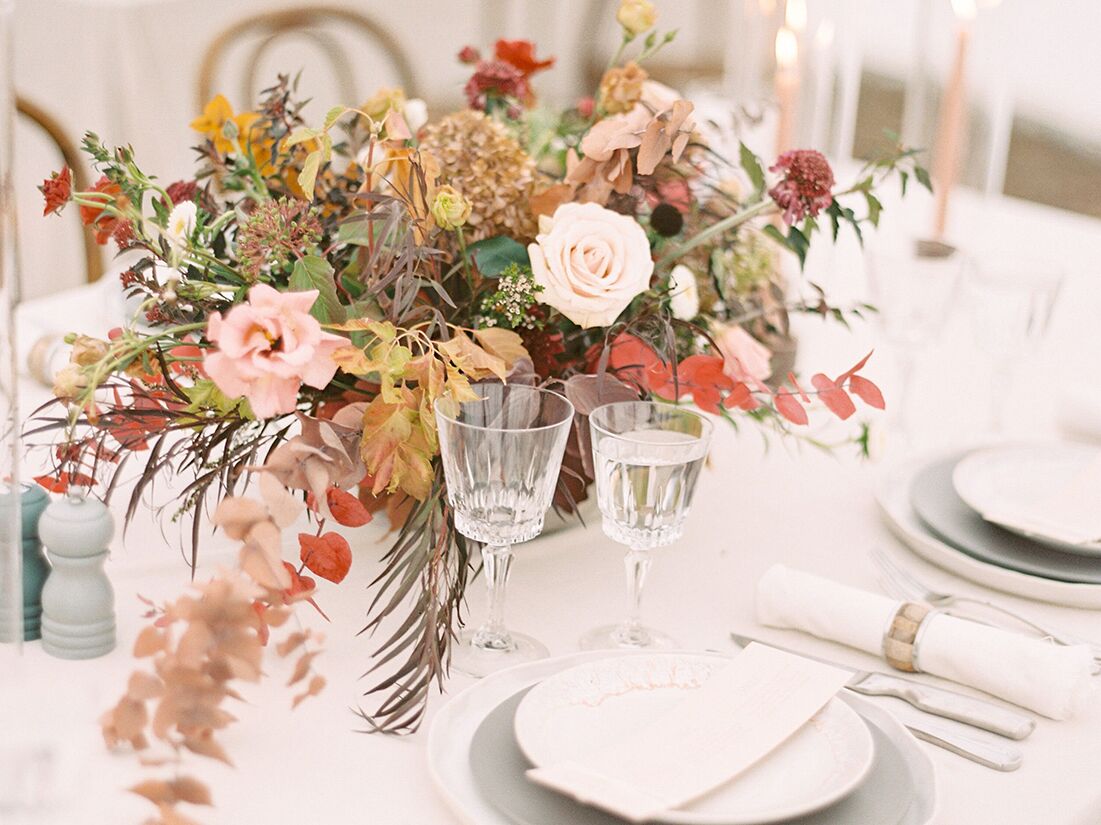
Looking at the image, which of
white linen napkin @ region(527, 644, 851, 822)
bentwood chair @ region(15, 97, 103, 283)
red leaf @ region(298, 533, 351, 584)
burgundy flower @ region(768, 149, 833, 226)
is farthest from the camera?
bentwood chair @ region(15, 97, 103, 283)

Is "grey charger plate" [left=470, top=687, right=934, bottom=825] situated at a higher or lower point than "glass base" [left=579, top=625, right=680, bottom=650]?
higher

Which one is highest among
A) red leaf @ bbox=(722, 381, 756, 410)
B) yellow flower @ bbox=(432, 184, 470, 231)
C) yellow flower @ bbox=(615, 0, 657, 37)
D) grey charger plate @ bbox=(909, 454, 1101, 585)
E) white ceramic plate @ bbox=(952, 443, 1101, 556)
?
yellow flower @ bbox=(615, 0, 657, 37)

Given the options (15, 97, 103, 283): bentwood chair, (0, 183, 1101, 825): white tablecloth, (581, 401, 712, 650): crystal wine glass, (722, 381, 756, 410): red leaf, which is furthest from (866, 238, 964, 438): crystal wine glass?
(15, 97, 103, 283): bentwood chair

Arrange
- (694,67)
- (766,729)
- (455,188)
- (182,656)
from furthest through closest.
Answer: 1. (694,67)
2. (455,188)
3. (766,729)
4. (182,656)

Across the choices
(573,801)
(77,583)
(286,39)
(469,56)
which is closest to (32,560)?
(77,583)

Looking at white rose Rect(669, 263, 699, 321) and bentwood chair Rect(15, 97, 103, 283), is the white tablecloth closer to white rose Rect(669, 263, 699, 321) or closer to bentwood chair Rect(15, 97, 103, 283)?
white rose Rect(669, 263, 699, 321)

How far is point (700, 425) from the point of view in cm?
86

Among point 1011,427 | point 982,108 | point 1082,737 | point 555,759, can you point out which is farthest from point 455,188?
point 982,108

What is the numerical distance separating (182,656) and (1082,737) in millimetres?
572

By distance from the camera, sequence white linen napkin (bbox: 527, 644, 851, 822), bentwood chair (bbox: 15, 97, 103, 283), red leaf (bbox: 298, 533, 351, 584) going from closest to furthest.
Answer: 1. white linen napkin (bbox: 527, 644, 851, 822)
2. red leaf (bbox: 298, 533, 351, 584)
3. bentwood chair (bbox: 15, 97, 103, 283)

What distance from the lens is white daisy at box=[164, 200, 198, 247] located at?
0.90 metres

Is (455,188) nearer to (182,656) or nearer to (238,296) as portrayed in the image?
(238,296)

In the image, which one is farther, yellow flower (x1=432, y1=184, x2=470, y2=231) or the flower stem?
the flower stem

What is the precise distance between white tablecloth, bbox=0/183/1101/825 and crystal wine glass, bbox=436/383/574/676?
0.35ft
